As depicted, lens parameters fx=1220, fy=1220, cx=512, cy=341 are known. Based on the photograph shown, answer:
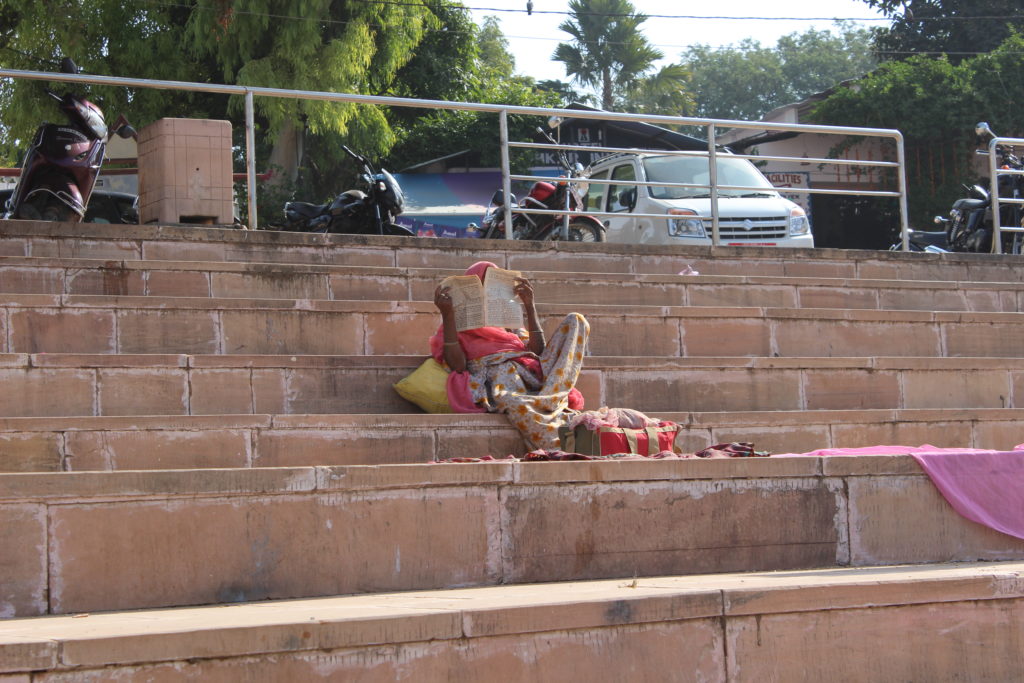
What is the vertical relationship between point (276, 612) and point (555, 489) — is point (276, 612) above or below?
below

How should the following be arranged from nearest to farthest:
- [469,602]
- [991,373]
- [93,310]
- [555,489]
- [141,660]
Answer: [141,660] < [469,602] < [555,489] < [93,310] < [991,373]

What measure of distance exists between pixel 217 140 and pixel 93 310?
2739 millimetres

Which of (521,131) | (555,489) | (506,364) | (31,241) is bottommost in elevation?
(555,489)

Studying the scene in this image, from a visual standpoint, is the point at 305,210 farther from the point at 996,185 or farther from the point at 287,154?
the point at 287,154

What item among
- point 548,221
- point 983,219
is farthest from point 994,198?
point 548,221

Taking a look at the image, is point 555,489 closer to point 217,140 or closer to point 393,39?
point 217,140

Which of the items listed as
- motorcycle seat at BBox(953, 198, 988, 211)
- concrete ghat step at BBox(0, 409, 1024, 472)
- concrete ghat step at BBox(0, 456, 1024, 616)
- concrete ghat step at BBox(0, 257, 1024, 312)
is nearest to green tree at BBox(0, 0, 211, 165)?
concrete ghat step at BBox(0, 257, 1024, 312)

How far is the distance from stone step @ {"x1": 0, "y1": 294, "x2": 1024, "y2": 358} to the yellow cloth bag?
2.46 ft

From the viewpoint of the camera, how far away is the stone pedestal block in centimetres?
887

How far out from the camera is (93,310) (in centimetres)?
662

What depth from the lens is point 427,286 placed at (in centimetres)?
816

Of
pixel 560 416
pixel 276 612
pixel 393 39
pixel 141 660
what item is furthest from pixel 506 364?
pixel 393 39

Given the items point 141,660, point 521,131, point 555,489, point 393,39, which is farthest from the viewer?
point 521,131

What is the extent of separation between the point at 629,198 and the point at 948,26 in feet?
73.8
